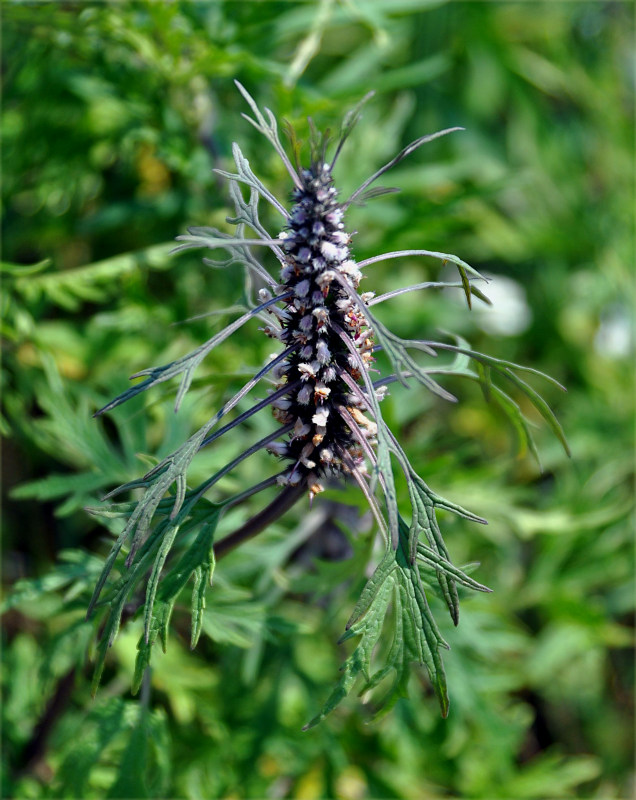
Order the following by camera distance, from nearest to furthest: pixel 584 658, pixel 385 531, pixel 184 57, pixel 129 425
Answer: pixel 385 531 < pixel 129 425 < pixel 184 57 < pixel 584 658

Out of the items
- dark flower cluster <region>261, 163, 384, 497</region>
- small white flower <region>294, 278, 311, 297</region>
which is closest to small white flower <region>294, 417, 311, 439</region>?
dark flower cluster <region>261, 163, 384, 497</region>

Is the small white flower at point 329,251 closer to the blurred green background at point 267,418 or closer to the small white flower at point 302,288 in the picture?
the small white flower at point 302,288

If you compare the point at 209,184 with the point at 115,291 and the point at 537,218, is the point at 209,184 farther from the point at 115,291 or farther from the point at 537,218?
the point at 537,218

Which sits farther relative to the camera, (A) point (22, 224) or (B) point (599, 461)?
(B) point (599, 461)

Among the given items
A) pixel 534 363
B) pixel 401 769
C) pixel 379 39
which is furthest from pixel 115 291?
pixel 534 363

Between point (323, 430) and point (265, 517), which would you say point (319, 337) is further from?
point (265, 517)

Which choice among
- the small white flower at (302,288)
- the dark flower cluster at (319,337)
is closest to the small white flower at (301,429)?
the dark flower cluster at (319,337)
